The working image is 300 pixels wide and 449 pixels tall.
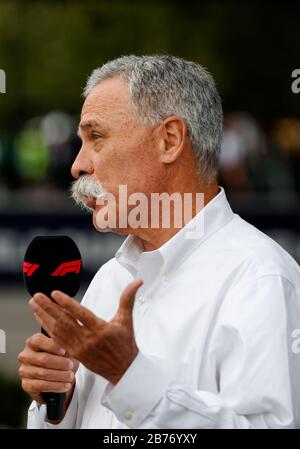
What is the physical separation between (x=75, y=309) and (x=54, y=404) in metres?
0.49

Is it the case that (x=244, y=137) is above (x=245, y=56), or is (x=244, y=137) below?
below

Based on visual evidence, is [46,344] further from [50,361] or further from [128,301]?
[128,301]

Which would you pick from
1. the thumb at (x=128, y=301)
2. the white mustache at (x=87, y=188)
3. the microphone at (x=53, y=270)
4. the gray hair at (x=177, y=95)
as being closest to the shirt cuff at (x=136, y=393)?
the thumb at (x=128, y=301)

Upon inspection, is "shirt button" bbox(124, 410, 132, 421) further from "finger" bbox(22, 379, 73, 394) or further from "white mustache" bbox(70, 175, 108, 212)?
"white mustache" bbox(70, 175, 108, 212)

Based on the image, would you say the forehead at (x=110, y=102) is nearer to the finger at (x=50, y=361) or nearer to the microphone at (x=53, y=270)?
the microphone at (x=53, y=270)

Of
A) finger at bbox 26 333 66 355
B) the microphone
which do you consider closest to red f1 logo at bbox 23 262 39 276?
the microphone

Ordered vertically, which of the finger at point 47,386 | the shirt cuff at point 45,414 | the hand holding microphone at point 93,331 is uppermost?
the hand holding microphone at point 93,331

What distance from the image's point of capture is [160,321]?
9.42 feet

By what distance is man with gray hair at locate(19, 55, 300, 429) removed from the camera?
2553 millimetres

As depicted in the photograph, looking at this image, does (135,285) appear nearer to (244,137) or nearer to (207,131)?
(207,131)

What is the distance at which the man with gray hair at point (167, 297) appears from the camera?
2.55 m

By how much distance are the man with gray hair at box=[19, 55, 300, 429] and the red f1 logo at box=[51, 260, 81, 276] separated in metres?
0.17

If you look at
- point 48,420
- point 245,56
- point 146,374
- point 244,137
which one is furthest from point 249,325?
point 245,56

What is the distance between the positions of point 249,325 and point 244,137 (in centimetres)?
1385
